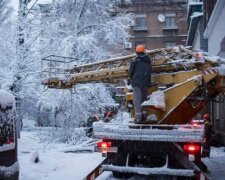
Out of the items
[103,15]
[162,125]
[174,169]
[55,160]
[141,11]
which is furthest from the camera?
[141,11]

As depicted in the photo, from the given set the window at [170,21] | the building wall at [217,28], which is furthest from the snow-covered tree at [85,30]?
the window at [170,21]

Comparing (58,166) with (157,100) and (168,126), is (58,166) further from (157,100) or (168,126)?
(168,126)

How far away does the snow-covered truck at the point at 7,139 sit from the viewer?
5.07 meters

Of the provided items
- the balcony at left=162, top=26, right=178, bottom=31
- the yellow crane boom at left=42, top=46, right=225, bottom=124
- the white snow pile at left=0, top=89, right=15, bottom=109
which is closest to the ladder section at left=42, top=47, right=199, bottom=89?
the yellow crane boom at left=42, top=46, right=225, bottom=124

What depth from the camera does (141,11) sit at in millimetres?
49719

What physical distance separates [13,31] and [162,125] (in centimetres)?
1343

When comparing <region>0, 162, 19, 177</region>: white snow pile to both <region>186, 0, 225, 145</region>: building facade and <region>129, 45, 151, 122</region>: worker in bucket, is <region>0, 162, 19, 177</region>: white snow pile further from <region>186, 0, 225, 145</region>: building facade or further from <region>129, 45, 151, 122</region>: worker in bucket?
<region>186, 0, 225, 145</region>: building facade

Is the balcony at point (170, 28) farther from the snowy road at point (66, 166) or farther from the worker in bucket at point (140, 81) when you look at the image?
the worker in bucket at point (140, 81)

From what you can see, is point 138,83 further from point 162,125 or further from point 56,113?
point 56,113

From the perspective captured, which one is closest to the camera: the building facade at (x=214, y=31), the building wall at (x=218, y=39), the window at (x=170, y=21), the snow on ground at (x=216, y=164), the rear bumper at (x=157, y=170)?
the rear bumper at (x=157, y=170)

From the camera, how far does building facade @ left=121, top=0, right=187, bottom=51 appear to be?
4969 cm

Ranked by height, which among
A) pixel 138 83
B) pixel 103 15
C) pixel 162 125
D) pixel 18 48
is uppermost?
pixel 103 15

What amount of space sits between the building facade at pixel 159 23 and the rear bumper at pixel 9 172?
44905 millimetres

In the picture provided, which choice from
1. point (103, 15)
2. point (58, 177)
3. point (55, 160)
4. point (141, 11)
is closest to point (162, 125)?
point (58, 177)
